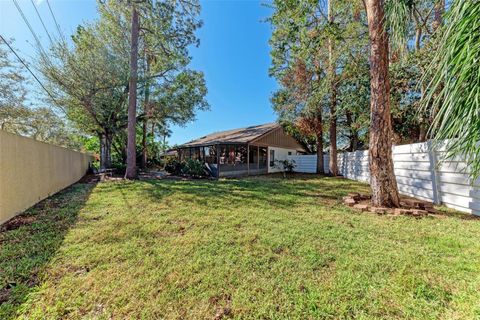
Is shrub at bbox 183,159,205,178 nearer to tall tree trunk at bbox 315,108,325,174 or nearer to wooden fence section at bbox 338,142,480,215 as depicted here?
tall tree trunk at bbox 315,108,325,174

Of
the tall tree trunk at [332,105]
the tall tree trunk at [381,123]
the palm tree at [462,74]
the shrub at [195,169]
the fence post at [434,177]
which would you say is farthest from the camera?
the shrub at [195,169]

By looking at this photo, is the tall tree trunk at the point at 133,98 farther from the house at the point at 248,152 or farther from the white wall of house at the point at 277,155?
the white wall of house at the point at 277,155

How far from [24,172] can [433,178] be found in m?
10.1

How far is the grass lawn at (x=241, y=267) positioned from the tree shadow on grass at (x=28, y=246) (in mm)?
17

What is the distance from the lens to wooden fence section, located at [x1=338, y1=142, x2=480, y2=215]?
4270 mm

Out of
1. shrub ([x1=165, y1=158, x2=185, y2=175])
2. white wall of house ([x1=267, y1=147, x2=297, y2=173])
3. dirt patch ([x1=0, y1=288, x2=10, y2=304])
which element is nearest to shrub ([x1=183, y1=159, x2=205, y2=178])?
shrub ([x1=165, y1=158, x2=185, y2=175])

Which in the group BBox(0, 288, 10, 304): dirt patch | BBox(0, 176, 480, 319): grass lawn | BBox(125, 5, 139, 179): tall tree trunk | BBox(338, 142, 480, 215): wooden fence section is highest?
BBox(125, 5, 139, 179): tall tree trunk

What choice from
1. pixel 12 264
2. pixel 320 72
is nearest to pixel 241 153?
pixel 320 72

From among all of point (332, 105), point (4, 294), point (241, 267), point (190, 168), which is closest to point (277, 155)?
point (332, 105)

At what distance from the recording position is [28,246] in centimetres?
320

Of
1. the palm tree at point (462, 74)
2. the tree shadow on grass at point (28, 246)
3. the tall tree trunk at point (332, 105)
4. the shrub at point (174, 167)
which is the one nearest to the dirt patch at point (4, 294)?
the tree shadow on grass at point (28, 246)

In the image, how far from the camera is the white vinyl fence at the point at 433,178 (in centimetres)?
427

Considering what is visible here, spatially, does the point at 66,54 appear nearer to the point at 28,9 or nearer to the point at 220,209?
the point at 28,9

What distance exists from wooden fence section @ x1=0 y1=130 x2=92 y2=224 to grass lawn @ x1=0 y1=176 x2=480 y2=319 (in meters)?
0.57
